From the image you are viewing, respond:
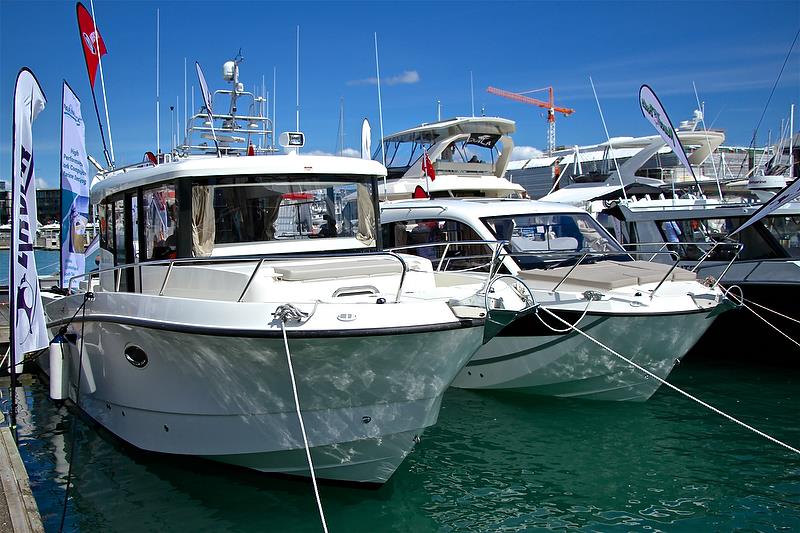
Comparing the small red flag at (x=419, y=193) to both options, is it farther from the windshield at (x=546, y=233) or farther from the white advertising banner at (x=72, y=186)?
the white advertising banner at (x=72, y=186)

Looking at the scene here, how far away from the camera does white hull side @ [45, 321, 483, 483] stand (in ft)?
19.0

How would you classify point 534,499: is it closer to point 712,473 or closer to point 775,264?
point 712,473

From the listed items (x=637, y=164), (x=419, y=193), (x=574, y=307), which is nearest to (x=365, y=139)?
(x=419, y=193)

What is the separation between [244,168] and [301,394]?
95.5 inches

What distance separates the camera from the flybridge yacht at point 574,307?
28.4 ft

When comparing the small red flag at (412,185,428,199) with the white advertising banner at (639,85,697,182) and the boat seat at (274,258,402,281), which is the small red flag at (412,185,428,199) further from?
the boat seat at (274,258,402,281)

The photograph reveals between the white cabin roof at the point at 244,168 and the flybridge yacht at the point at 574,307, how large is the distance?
1.13 m

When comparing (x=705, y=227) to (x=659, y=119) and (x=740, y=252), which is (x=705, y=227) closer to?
(x=740, y=252)

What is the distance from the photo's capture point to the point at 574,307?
340 inches

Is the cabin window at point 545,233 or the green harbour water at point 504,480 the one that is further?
the cabin window at point 545,233

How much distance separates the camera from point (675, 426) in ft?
28.6

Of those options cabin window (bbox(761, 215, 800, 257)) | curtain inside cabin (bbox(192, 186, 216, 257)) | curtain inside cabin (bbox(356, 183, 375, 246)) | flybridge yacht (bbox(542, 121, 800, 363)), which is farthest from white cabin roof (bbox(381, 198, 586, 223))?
curtain inside cabin (bbox(192, 186, 216, 257))

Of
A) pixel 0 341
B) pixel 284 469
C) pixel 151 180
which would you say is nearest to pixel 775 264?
pixel 284 469

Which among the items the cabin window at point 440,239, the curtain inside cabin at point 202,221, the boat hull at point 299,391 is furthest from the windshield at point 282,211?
the cabin window at point 440,239
